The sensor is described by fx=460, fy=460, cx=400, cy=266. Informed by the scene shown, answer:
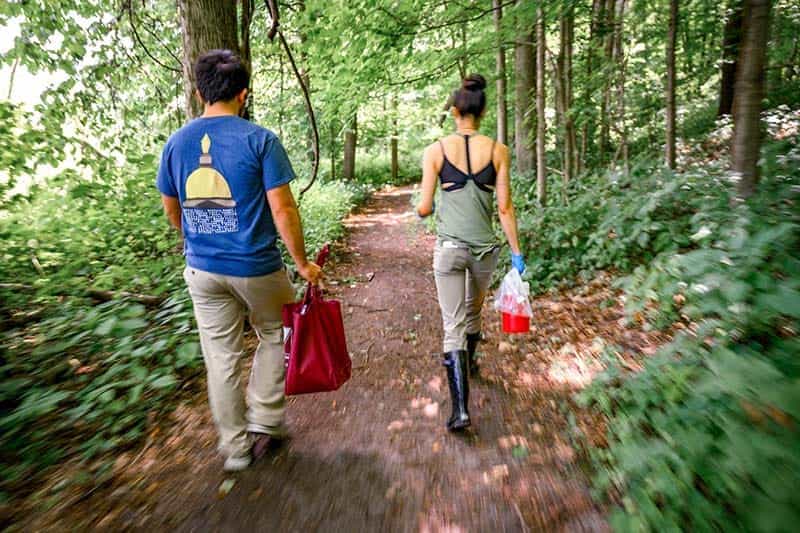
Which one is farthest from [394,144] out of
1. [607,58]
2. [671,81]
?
[671,81]

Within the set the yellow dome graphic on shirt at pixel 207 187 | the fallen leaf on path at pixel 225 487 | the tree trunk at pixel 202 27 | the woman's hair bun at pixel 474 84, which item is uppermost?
the tree trunk at pixel 202 27

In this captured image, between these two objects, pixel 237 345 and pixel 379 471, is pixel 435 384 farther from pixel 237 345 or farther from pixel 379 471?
pixel 237 345

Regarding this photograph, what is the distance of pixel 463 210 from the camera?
3.25m

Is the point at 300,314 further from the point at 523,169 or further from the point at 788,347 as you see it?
the point at 523,169

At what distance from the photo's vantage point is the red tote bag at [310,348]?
2744 mm

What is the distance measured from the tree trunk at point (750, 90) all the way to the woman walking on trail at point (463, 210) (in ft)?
4.99

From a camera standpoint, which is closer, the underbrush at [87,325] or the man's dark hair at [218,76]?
the man's dark hair at [218,76]

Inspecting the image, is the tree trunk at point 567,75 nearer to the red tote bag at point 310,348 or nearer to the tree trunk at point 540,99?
the tree trunk at point 540,99

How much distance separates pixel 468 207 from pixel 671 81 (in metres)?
4.96

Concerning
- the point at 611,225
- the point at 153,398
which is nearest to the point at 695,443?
the point at 153,398

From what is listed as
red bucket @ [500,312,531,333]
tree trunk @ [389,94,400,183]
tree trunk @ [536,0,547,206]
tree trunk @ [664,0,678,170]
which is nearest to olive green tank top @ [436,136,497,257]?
red bucket @ [500,312,531,333]

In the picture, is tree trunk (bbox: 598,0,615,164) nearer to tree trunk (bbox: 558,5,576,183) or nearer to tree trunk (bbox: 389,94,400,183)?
tree trunk (bbox: 558,5,576,183)

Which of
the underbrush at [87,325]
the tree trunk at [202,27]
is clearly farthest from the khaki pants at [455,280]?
the tree trunk at [202,27]

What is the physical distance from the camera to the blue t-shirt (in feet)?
8.14
